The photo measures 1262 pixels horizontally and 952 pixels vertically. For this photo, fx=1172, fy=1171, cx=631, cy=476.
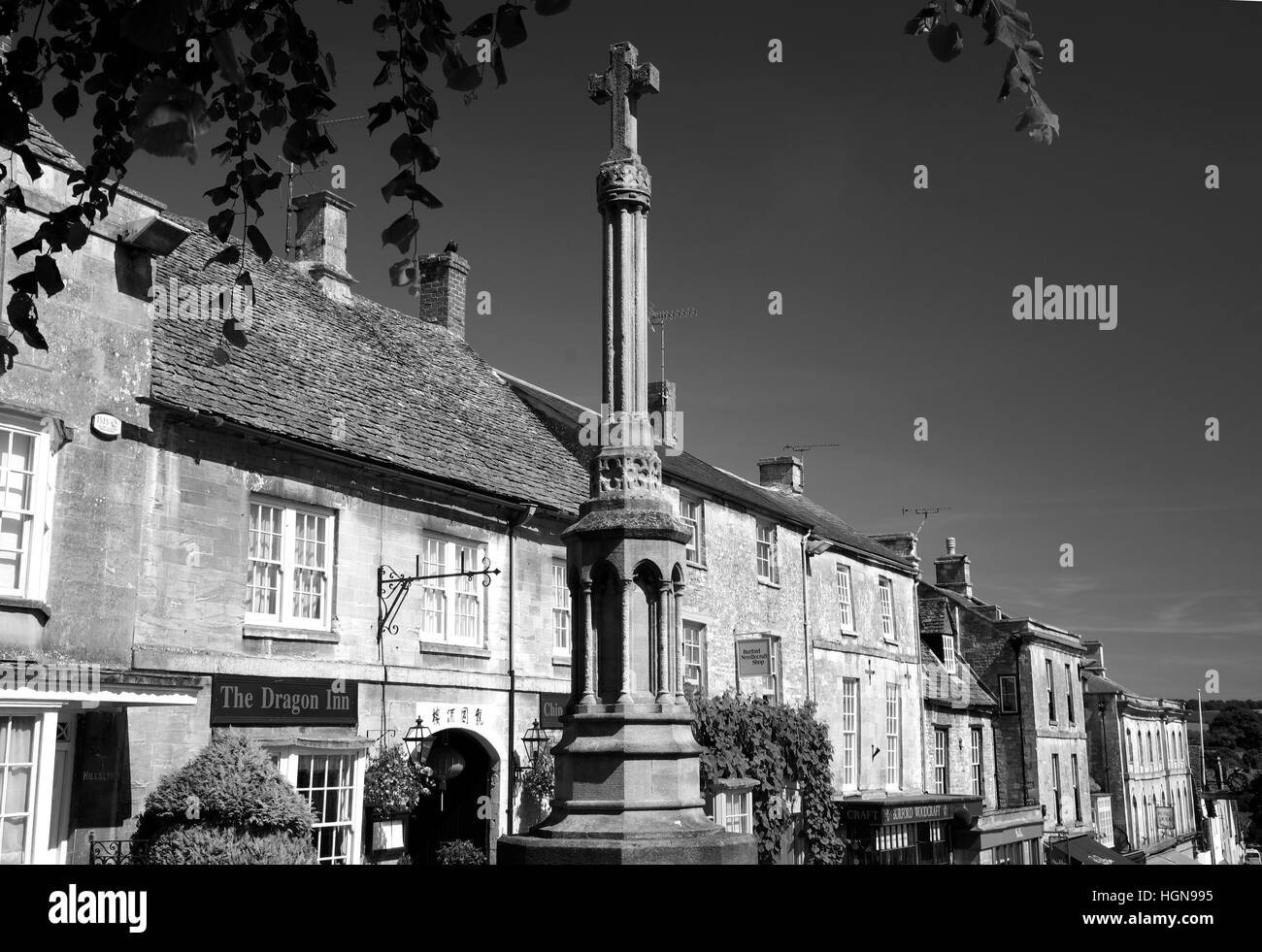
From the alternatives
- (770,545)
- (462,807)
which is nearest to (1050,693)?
(770,545)

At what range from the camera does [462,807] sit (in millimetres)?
16719

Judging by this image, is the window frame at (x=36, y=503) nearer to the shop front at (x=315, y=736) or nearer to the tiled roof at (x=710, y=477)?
the shop front at (x=315, y=736)

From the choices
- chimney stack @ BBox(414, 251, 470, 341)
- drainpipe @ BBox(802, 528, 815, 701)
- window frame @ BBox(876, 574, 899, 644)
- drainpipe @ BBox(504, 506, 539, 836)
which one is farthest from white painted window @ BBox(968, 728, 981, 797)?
drainpipe @ BBox(504, 506, 539, 836)

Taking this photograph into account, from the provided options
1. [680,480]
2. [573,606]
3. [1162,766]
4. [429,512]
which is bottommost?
[1162,766]

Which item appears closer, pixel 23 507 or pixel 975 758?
pixel 23 507

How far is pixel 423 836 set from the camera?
1680 centimetres

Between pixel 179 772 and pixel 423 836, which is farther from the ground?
pixel 179 772

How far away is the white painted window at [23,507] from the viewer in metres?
11.3

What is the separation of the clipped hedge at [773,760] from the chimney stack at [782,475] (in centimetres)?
984

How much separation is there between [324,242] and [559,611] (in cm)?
779

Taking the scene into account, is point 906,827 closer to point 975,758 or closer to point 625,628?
point 975,758

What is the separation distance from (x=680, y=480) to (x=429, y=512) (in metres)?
6.15
